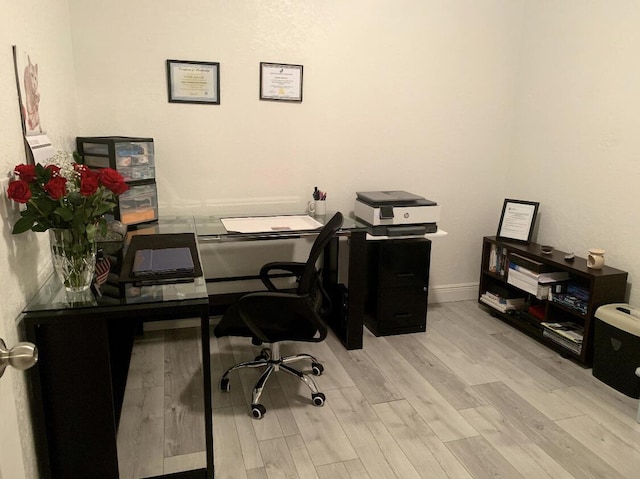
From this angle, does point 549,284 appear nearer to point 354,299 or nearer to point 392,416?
point 354,299

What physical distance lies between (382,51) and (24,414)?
9.63 feet

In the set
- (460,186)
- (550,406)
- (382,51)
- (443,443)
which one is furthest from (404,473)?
(382,51)

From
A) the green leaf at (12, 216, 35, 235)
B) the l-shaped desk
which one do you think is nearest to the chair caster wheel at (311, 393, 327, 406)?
the l-shaped desk

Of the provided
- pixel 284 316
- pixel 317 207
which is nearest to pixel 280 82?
pixel 317 207

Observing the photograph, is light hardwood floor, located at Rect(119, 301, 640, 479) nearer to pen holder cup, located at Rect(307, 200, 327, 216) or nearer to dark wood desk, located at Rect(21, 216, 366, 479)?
dark wood desk, located at Rect(21, 216, 366, 479)

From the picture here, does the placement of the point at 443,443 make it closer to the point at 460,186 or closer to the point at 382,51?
the point at 460,186

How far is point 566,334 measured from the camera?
2.98 meters

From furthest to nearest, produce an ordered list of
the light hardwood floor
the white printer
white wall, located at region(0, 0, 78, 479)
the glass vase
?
1. the white printer
2. the light hardwood floor
3. the glass vase
4. white wall, located at region(0, 0, 78, 479)

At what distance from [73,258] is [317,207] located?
5.87 ft

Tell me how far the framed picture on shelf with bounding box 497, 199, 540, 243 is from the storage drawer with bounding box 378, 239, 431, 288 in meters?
0.76

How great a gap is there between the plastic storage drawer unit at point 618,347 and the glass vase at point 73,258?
257cm

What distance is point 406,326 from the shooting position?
3.36m

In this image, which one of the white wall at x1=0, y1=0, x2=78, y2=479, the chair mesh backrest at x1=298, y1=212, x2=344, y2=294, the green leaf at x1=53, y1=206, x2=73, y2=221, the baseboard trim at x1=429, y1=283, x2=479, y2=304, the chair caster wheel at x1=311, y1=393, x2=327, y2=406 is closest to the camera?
the white wall at x1=0, y1=0, x2=78, y2=479

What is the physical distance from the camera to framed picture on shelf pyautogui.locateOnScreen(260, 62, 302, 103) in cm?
316
